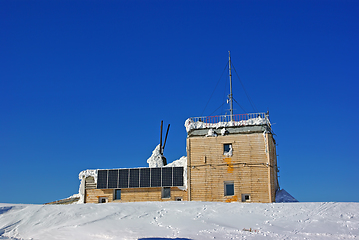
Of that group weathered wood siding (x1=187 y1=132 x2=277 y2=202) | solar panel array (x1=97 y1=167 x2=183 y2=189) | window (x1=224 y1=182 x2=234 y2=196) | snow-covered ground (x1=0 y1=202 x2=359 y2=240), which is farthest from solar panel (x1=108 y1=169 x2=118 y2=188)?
snow-covered ground (x1=0 y1=202 x2=359 y2=240)

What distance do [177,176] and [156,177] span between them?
2010 mm

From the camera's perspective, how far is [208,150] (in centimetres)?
3284

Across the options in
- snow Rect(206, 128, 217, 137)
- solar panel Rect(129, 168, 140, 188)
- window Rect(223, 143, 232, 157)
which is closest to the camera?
window Rect(223, 143, 232, 157)

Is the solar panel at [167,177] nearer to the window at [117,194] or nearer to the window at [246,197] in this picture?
the window at [117,194]

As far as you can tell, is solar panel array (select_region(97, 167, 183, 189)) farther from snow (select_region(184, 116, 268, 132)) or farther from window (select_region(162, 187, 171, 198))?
snow (select_region(184, 116, 268, 132))

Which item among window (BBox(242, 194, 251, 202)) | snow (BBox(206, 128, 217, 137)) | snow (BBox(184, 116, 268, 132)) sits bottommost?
window (BBox(242, 194, 251, 202))

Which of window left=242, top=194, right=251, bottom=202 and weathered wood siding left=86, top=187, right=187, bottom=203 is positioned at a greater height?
weathered wood siding left=86, top=187, right=187, bottom=203

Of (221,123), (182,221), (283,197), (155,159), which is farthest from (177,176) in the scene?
(182,221)

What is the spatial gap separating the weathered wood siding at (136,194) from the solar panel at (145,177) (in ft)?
1.50

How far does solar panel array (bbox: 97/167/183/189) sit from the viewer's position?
3369 centimetres

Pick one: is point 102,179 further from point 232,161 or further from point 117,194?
point 232,161

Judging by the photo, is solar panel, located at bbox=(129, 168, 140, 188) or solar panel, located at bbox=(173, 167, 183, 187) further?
solar panel, located at bbox=(129, 168, 140, 188)

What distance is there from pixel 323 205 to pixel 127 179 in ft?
60.1

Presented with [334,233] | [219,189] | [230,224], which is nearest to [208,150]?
[219,189]
